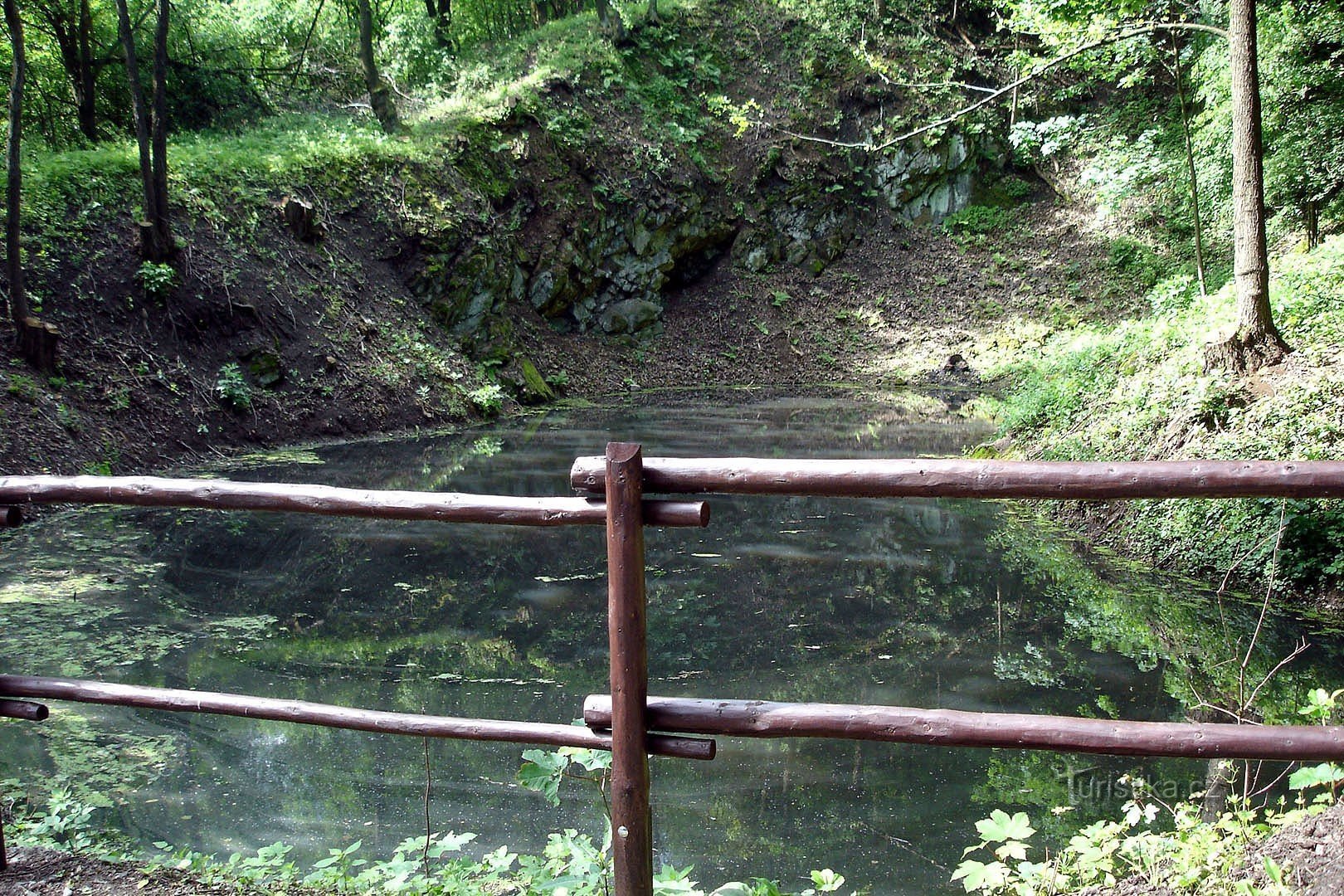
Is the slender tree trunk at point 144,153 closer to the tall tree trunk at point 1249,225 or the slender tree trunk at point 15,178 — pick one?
the slender tree trunk at point 15,178

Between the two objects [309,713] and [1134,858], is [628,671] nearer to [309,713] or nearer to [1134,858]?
[309,713]

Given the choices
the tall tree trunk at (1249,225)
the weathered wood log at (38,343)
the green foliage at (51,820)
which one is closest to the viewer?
the green foliage at (51,820)

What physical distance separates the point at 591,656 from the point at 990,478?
3553 mm

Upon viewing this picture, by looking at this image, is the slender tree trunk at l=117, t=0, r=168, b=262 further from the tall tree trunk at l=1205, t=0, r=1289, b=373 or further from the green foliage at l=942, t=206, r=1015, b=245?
the green foliage at l=942, t=206, r=1015, b=245

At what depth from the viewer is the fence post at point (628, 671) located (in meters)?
2.57

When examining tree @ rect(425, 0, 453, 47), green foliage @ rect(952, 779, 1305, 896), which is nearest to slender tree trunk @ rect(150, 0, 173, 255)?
green foliage @ rect(952, 779, 1305, 896)

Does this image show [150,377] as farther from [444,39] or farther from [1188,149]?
[444,39]

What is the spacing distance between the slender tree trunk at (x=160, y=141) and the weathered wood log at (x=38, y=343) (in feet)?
8.25

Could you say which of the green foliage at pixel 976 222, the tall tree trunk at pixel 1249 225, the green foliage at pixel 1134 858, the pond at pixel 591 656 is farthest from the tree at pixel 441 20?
the green foliage at pixel 1134 858

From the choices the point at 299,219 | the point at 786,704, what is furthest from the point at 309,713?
the point at 299,219

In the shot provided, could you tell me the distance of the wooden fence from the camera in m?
2.46

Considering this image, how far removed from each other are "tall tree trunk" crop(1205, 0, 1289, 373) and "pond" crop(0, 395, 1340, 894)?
2015 mm

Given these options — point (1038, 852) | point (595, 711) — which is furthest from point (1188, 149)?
point (595, 711)

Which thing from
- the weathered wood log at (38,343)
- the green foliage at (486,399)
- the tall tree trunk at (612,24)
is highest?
the tall tree trunk at (612,24)
